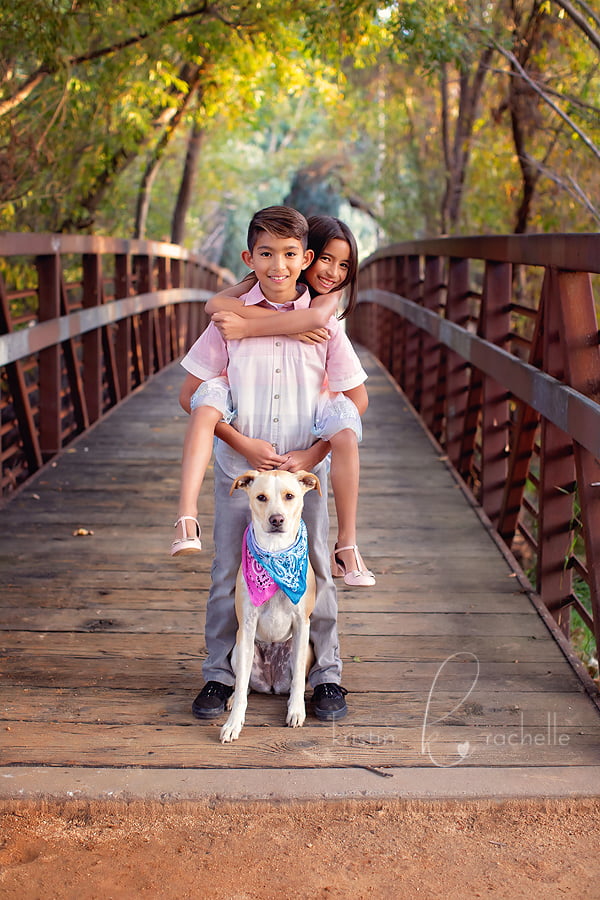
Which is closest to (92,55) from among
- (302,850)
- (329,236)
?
(329,236)

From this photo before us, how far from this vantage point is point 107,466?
6.09 meters

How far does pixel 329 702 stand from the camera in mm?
2973

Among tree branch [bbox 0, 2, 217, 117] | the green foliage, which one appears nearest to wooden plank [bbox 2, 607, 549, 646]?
the green foliage

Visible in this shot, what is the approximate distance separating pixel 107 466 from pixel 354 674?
3152mm

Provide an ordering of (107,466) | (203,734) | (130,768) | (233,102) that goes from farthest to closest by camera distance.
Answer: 1. (233,102)
2. (107,466)
3. (203,734)
4. (130,768)

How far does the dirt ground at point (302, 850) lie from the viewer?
2.24m

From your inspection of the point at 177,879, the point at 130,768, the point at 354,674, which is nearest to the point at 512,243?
the point at 354,674

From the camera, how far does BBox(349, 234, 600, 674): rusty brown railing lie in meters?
3.21

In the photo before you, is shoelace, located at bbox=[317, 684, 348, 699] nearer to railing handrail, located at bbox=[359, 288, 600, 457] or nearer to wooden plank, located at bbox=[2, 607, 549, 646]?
wooden plank, located at bbox=[2, 607, 549, 646]

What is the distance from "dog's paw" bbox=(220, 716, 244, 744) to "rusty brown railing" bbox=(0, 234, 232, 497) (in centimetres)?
259

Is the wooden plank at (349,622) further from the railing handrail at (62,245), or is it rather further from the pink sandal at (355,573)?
the railing handrail at (62,245)

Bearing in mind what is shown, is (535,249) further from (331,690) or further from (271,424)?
(331,690)

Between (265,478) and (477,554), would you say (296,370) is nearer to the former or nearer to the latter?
(265,478)

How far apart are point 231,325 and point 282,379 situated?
0.21 metres
